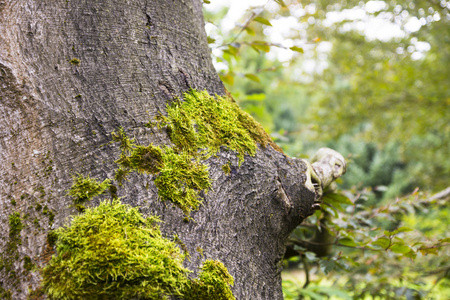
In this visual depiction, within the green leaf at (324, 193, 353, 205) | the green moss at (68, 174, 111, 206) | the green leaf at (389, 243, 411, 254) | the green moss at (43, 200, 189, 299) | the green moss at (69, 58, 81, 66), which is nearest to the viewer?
the green moss at (43, 200, 189, 299)

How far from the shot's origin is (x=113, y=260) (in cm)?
81

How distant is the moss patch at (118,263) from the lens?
2.58ft

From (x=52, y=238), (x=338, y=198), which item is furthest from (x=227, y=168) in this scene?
(x=338, y=198)

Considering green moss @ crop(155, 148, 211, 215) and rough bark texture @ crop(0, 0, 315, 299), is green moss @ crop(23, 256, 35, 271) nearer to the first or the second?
rough bark texture @ crop(0, 0, 315, 299)

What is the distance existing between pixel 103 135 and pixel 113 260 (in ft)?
1.34

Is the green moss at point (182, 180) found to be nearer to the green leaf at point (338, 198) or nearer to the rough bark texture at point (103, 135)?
the rough bark texture at point (103, 135)

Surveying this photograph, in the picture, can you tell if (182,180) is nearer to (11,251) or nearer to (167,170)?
(167,170)

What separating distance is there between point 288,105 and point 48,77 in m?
18.0

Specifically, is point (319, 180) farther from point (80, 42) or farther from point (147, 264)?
point (80, 42)

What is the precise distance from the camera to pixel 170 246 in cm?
90

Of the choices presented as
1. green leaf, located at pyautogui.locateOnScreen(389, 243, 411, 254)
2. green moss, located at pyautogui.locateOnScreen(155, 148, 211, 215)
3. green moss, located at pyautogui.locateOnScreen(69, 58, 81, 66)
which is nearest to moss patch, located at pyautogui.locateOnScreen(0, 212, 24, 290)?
green moss, located at pyautogui.locateOnScreen(155, 148, 211, 215)

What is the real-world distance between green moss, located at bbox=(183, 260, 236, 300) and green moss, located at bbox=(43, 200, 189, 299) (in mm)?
42

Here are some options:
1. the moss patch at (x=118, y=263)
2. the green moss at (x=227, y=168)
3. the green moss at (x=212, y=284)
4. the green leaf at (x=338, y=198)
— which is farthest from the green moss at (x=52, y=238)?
the green leaf at (x=338, y=198)

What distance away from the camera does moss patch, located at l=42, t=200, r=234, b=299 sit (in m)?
0.79
